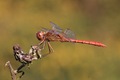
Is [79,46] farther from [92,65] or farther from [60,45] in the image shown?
[92,65]

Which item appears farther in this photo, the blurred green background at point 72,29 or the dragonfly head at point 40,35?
the blurred green background at point 72,29

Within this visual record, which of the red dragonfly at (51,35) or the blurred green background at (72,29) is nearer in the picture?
the red dragonfly at (51,35)

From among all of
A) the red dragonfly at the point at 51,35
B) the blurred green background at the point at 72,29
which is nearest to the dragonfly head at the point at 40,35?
the red dragonfly at the point at 51,35

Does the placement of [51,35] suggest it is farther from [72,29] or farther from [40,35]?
[72,29]

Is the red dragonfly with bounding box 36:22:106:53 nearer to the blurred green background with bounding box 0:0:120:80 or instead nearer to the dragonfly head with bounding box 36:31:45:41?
the dragonfly head with bounding box 36:31:45:41

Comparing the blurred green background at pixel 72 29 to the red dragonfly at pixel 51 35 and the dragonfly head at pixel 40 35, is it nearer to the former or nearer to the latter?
the red dragonfly at pixel 51 35

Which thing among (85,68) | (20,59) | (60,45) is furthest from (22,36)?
(20,59)

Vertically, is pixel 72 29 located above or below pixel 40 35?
above

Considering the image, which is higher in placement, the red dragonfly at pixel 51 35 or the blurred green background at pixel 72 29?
the blurred green background at pixel 72 29

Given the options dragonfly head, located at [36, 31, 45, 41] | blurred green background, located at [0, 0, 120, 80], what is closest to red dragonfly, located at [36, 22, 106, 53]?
dragonfly head, located at [36, 31, 45, 41]

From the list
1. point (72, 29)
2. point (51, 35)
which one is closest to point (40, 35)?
point (51, 35)
